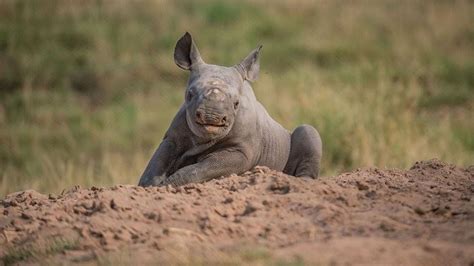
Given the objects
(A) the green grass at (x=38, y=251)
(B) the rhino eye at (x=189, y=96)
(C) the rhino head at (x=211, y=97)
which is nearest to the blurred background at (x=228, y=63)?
(C) the rhino head at (x=211, y=97)

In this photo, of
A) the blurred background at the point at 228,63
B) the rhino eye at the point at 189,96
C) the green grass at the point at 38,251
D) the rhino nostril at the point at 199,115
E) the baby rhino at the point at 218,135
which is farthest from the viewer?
the blurred background at the point at 228,63

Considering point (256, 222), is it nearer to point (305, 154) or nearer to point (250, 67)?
point (250, 67)

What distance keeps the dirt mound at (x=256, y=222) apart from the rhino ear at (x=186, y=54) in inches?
45.7

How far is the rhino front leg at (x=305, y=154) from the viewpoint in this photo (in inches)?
311

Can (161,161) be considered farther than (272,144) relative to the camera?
No

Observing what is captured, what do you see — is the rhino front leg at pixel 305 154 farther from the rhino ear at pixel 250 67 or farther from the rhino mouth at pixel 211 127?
the rhino mouth at pixel 211 127

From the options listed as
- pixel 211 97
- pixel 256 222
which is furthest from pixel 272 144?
pixel 256 222

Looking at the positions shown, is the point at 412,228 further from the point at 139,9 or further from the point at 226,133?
the point at 139,9

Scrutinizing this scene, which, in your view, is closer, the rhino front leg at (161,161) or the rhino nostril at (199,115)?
the rhino nostril at (199,115)

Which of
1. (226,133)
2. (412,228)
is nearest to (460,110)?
(226,133)

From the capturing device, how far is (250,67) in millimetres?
7648

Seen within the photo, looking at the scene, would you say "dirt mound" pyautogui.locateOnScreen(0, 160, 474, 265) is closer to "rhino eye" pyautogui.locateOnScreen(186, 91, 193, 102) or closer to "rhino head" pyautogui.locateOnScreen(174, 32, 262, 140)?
"rhino head" pyautogui.locateOnScreen(174, 32, 262, 140)

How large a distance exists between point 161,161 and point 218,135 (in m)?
0.61

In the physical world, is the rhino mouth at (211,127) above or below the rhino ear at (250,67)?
below
